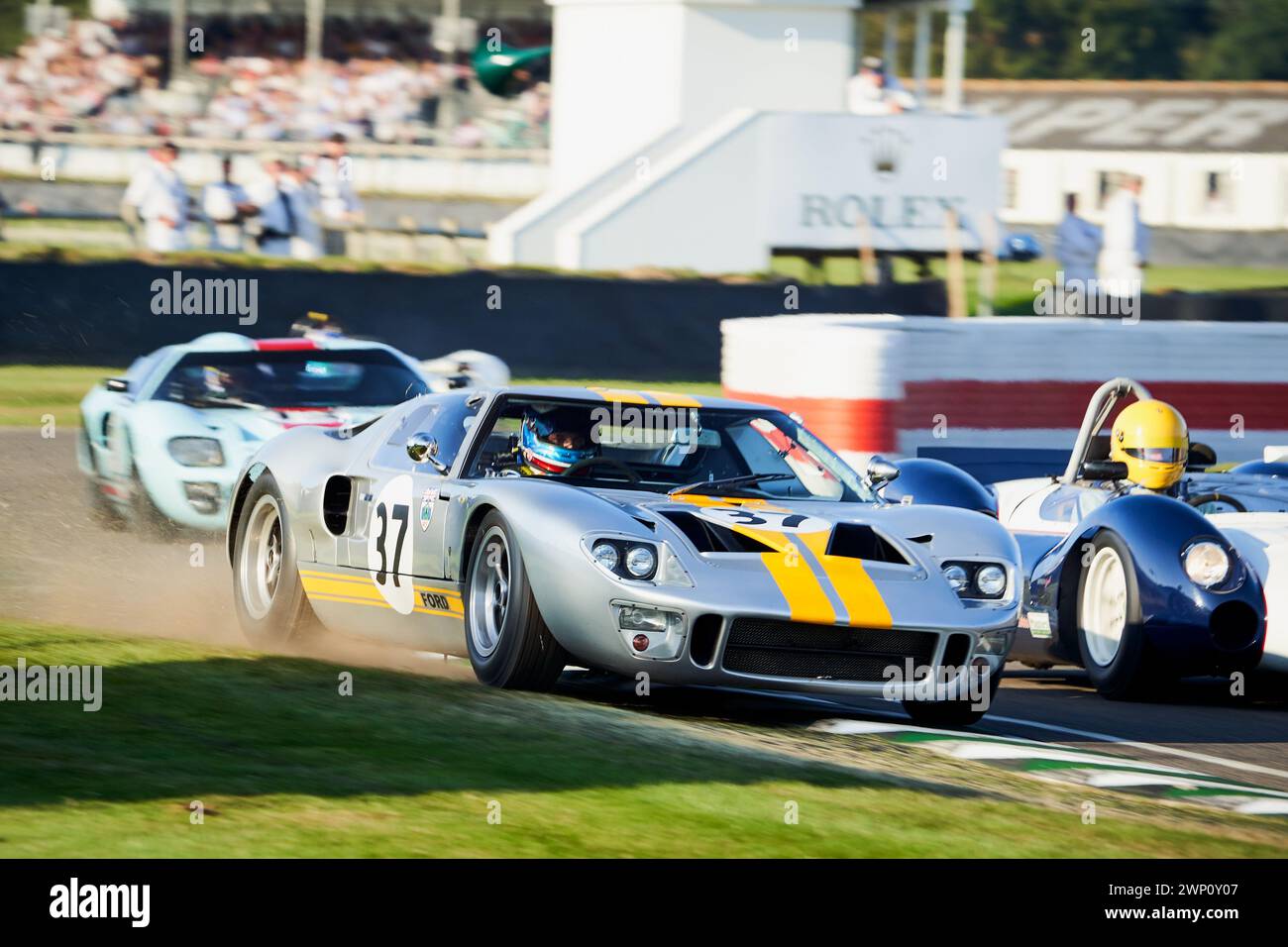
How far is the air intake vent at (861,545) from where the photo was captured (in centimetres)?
727

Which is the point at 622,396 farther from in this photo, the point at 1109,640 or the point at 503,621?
the point at 1109,640

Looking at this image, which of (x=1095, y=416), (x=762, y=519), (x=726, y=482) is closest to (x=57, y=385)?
(x=1095, y=416)

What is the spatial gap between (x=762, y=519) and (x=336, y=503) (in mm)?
2091

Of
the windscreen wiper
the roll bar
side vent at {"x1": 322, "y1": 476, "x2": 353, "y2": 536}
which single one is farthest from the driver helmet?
the roll bar

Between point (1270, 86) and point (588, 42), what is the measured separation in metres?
33.7

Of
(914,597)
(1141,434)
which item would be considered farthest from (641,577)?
(1141,434)

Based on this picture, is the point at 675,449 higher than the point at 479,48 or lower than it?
lower

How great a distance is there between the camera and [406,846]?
4.97 meters

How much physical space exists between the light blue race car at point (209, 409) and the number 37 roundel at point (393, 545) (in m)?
3.15

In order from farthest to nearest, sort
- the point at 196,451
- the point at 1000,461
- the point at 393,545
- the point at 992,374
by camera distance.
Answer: the point at 992,374
the point at 1000,461
the point at 196,451
the point at 393,545

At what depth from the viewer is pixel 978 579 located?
744 cm

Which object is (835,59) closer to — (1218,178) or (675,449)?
(675,449)

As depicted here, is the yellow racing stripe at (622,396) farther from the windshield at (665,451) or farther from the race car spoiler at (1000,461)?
the race car spoiler at (1000,461)

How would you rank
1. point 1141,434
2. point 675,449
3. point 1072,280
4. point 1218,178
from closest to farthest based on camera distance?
1. point 675,449
2. point 1141,434
3. point 1072,280
4. point 1218,178
